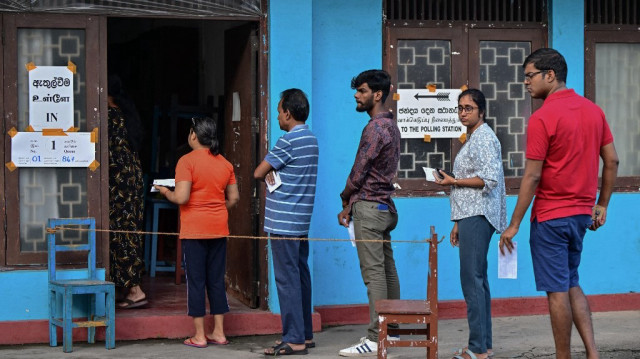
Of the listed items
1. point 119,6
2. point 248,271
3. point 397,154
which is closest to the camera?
point 397,154

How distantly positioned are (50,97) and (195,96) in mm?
3828

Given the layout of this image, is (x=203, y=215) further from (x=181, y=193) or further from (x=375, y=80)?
(x=375, y=80)

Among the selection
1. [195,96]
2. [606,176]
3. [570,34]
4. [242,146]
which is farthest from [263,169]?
[195,96]

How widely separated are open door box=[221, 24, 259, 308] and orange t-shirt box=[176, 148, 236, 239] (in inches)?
31.6

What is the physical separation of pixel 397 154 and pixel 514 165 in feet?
6.70

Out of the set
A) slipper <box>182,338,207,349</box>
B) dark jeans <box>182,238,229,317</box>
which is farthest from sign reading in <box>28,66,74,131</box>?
slipper <box>182,338,207,349</box>

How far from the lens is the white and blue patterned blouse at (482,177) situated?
6750 millimetres

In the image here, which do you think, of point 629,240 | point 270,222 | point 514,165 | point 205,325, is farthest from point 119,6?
point 629,240

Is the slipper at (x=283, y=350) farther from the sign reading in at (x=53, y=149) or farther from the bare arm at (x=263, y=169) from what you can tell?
the sign reading in at (x=53, y=149)

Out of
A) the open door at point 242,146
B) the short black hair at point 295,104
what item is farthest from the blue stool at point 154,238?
the short black hair at point 295,104

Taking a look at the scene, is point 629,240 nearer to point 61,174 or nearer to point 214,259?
point 214,259

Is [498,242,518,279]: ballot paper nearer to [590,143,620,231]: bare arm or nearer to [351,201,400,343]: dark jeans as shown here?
[590,143,620,231]: bare arm

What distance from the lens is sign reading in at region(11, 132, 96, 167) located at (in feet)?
24.8

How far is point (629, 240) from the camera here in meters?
9.00
